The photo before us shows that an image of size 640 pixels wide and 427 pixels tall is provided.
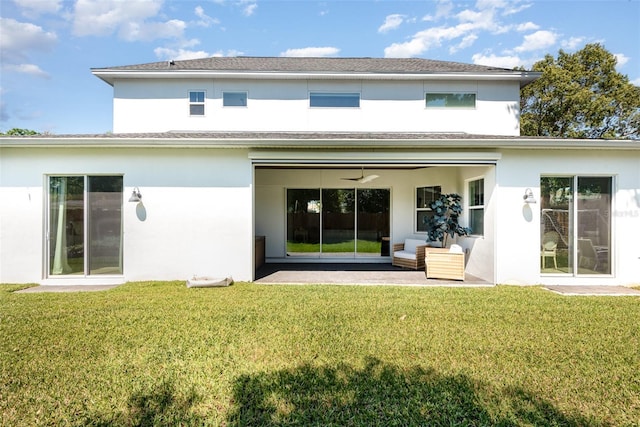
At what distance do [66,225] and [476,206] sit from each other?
1019cm

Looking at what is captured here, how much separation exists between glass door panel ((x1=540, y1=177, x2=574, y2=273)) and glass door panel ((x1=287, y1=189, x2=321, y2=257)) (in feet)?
21.5

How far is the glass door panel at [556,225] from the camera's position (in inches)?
297

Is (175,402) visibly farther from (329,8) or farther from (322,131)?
(329,8)

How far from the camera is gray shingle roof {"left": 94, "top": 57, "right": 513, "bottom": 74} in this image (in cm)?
1023

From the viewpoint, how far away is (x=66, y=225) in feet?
24.4

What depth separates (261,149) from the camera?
24.5ft

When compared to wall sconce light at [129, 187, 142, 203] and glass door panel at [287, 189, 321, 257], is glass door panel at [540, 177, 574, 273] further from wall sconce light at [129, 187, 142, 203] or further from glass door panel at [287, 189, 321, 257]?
wall sconce light at [129, 187, 142, 203]

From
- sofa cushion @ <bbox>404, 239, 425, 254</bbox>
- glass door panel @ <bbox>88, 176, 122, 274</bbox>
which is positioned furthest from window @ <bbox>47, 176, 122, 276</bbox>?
sofa cushion @ <bbox>404, 239, 425, 254</bbox>

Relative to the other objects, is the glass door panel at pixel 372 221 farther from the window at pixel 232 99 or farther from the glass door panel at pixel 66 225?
the glass door panel at pixel 66 225

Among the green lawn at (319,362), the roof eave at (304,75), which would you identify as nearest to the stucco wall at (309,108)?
the roof eave at (304,75)

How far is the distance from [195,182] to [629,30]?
603 inches

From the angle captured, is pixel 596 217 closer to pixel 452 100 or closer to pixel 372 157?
pixel 452 100

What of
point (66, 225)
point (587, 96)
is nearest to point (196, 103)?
point (66, 225)

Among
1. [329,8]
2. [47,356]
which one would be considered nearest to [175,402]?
[47,356]
